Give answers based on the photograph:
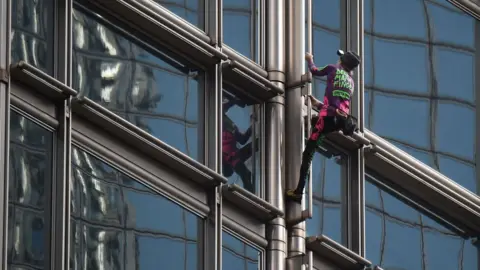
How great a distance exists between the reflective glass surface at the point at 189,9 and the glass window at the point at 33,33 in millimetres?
2746

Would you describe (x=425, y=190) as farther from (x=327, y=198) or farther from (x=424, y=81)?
(x=327, y=198)

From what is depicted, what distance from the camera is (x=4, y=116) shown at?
3133 centimetres

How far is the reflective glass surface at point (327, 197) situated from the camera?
36.5m

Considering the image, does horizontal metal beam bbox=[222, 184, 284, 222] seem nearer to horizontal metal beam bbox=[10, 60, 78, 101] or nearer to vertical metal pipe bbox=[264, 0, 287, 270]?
vertical metal pipe bbox=[264, 0, 287, 270]

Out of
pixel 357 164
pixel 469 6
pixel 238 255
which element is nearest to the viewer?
pixel 238 255

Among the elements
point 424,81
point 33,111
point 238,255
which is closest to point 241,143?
point 238,255

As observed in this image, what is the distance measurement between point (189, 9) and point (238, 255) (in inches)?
149

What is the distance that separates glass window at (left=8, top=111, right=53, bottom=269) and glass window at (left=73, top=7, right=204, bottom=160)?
148cm

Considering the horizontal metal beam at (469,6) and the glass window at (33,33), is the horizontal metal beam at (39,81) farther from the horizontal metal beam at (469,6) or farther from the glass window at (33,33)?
the horizontal metal beam at (469,6)

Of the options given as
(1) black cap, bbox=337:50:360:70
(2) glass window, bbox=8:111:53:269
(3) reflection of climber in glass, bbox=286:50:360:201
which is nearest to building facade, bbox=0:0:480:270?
(2) glass window, bbox=8:111:53:269

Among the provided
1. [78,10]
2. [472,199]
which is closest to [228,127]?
[78,10]

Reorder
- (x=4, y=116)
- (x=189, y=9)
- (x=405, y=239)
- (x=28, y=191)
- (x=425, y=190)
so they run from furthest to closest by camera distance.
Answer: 1. (x=425, y=190)
2. (x=405, y=239)
3. (x=189, y=9)
4. (x=28, y=191)
5. (x=4, y=116)

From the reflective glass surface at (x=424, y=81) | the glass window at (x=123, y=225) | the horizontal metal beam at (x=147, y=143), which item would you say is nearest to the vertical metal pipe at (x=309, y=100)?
the horizontal metal beam at (x=147, y=143)

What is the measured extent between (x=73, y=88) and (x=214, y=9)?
3.55 m
